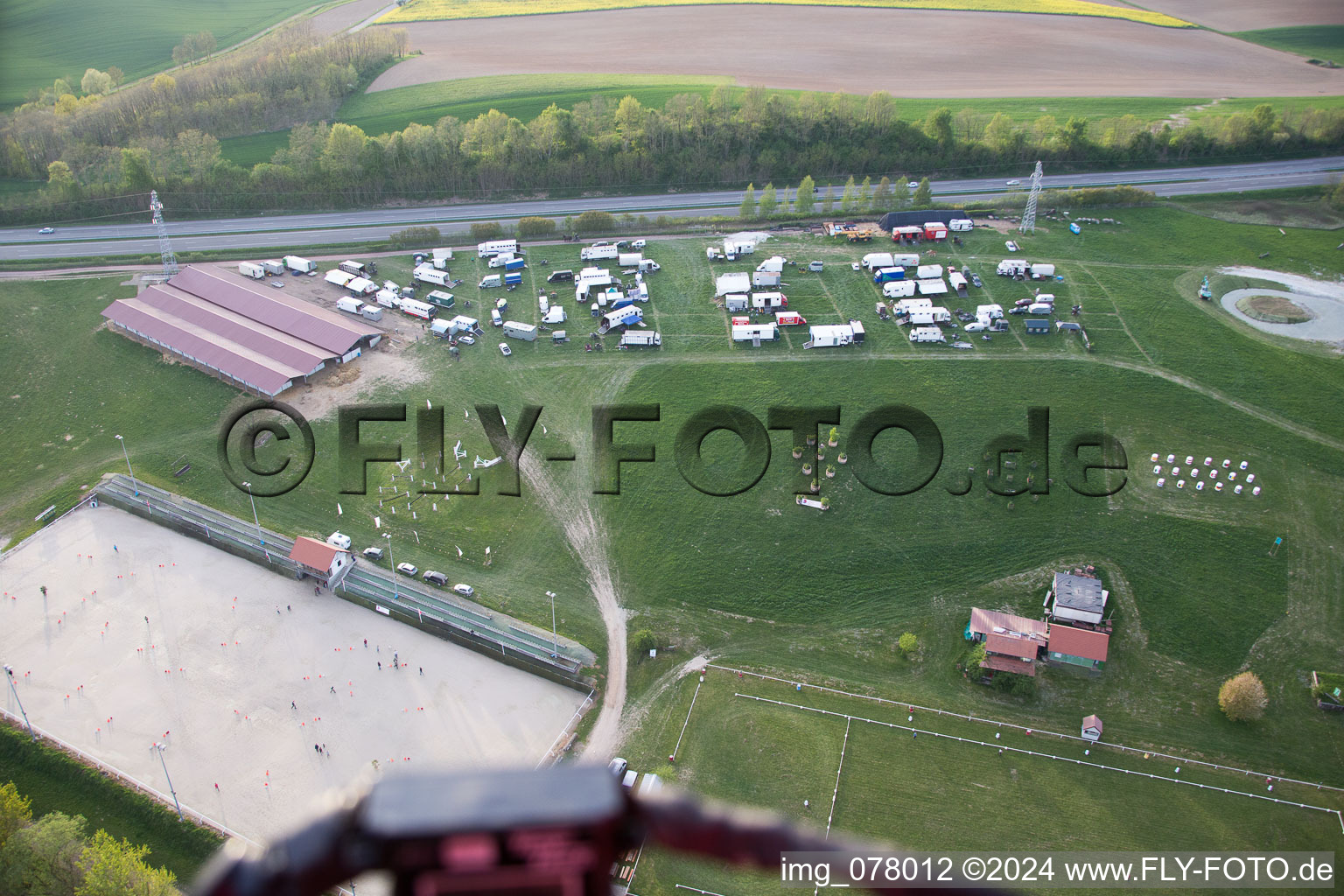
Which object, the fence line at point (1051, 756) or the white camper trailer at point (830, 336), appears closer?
the fence line at point (1051, 756)

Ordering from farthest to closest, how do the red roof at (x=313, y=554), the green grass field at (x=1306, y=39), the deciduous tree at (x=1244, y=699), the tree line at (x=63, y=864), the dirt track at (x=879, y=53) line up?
the green grass field at (x=1306, y=39) < the dirt track at (x=879, y=53) < the red roof at (x=313, y=554) < the deciduous tree at (x=1244, y=699) < the tree line at (x=63, y=864)

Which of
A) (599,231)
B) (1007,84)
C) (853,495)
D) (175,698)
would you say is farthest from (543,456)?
(1007,84)

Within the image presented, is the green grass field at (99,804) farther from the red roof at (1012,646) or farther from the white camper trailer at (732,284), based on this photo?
the white camper trailer at (732,284)

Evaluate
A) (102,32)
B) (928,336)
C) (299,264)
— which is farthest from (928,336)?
(102,32)

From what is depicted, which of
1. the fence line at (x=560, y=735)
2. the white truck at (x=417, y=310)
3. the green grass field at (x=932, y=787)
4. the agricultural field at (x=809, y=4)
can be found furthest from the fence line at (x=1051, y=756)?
the agricultural field at (x=809, y=4)

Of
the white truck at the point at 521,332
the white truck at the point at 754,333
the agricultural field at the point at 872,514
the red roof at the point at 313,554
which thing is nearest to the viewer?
the agricultural field at the point at 872,514
